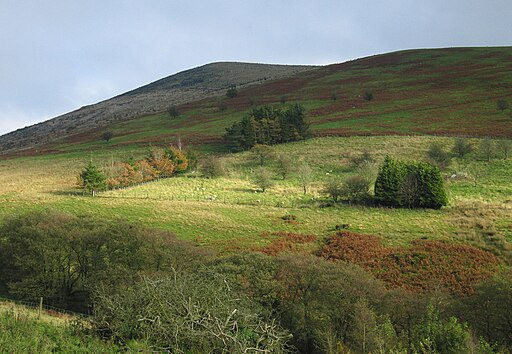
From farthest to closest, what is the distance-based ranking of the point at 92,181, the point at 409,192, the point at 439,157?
the point at 439,157
the point at 92,181
the point at 409,192

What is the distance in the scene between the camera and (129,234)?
2539 centimetres

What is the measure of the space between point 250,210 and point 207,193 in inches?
410

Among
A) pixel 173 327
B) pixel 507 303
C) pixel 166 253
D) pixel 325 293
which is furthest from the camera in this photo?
pixel 166 253

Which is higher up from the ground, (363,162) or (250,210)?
(363,162)

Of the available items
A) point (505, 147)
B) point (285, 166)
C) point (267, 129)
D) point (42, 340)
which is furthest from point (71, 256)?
point (505, 147)

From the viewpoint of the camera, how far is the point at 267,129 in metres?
74.0

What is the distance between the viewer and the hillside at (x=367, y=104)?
7562 cm

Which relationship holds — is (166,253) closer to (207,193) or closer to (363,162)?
(207,193)

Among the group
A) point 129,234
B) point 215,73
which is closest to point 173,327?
point 129,234

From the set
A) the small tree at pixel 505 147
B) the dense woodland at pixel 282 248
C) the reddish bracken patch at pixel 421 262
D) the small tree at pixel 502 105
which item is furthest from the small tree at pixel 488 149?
the reddish bracken patch at pixel 421 262

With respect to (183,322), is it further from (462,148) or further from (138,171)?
(462,148)

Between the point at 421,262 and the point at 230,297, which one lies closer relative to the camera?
the point at 230,297

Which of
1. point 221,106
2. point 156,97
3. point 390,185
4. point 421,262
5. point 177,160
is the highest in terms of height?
point 156,97

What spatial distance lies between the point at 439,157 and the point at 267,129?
3084 cm
